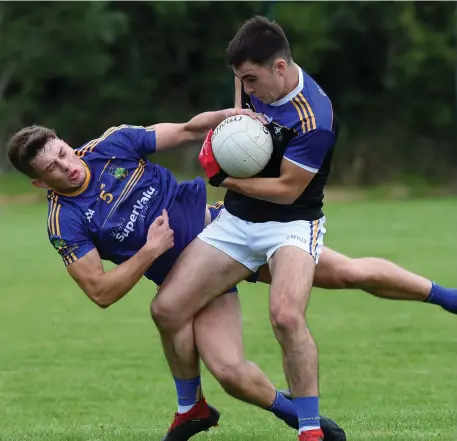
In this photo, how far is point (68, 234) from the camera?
217 inches

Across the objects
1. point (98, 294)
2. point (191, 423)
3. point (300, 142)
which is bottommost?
point (191, 423)

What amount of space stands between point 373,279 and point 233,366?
1122mm

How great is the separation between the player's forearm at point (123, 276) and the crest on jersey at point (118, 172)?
1.58 feet

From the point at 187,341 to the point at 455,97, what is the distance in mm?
33795

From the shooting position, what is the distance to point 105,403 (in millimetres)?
7590

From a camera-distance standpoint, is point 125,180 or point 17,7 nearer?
point 125,180

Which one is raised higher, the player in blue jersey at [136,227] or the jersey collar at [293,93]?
the jersey collar at [293,93]

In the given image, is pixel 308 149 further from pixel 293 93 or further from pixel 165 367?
pixel 165 367

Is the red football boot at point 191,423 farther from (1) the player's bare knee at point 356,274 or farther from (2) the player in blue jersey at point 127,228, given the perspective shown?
(1) the player's bare knee at point 356,274

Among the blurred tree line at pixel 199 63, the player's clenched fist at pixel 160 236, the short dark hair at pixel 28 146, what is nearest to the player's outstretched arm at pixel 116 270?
the player's clenched fist at pixel 160 236

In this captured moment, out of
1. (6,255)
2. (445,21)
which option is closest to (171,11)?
(445,21)

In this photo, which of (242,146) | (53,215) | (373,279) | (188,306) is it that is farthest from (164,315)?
(373,279)

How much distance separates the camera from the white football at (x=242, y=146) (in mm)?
5410

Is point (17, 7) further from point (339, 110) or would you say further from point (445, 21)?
point (445, 21)
